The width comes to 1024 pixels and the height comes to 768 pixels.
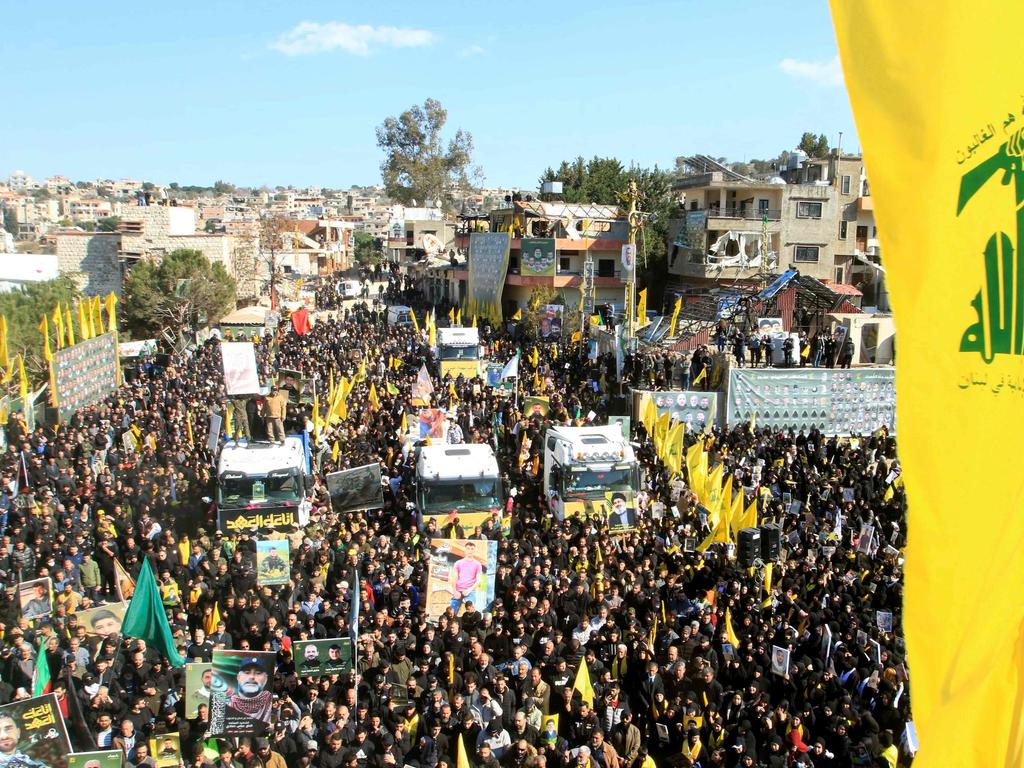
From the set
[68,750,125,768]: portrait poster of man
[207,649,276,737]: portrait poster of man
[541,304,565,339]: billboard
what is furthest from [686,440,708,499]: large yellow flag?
[541,304,565,339]: billboard

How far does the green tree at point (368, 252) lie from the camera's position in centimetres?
9331

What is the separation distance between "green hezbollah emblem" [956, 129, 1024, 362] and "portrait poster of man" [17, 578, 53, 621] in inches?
464

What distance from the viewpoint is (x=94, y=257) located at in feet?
172

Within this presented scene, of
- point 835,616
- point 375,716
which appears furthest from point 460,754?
point 835,616

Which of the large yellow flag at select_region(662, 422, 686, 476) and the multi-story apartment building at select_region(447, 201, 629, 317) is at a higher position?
the multi-story apartment building at select_region(447, 201, 629, 317)

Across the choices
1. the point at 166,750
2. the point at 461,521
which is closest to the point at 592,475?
the point at 461,521

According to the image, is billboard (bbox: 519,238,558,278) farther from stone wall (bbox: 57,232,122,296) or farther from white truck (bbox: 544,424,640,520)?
white truck (bbox: 544,424,640,520)

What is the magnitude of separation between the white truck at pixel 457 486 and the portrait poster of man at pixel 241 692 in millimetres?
6784

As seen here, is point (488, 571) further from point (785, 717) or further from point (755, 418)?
point (755, 418)

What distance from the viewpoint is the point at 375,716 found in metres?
9.19

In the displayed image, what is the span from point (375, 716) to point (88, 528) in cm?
801

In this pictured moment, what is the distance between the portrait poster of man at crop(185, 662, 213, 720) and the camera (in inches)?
369

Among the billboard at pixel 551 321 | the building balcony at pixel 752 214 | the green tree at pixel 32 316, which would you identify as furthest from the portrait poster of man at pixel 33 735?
the building balcony at pixel 752 214

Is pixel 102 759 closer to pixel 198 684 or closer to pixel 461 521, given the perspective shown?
pixel 198 684
